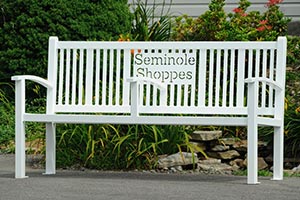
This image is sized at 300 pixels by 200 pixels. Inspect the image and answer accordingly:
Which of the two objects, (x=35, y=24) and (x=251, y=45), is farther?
(x=35, y=24)

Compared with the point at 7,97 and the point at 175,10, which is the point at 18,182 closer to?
the point at 7,97

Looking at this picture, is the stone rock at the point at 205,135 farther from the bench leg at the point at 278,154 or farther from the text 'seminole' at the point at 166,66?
the bench leg at the point at 278,154

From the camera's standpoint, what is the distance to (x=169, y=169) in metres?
9.37

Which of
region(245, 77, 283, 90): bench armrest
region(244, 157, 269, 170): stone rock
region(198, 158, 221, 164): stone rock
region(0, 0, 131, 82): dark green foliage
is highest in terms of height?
region(0, 0, 131, 82): dark green foliage

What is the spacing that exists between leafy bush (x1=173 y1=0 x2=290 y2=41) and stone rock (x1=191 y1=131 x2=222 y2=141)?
77.2 inches

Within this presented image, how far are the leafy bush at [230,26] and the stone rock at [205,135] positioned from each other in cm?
196

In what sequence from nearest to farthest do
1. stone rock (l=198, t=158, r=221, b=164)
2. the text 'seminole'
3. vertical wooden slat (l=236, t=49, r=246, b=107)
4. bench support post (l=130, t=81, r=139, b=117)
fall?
1. bench support post (l=130, t=81, r=139, b=117)
2. vertical wooden slat (l=236, t=49, r=246, b=107)
3. the text 'seminole'
4. stone rock (l=198, t=158, r=221, b=164)

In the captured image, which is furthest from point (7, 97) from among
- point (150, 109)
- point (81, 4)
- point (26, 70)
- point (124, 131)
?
point (150, 109)

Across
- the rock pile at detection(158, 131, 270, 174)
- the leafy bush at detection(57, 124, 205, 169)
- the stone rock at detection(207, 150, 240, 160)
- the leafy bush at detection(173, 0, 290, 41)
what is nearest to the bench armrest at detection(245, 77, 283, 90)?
the leafy bush at detection(57, 124, 205, 169)

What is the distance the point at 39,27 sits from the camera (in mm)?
11781

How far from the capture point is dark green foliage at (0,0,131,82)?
1165 centimetres

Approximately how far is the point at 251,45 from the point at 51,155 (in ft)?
6.38

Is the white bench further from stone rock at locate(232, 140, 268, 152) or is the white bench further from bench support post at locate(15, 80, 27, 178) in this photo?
stone rock at locate(232, 140, 268, 152)

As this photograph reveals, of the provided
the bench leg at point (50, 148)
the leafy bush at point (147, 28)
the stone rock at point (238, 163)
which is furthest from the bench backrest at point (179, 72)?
the leafy bush at point (147, 28)
